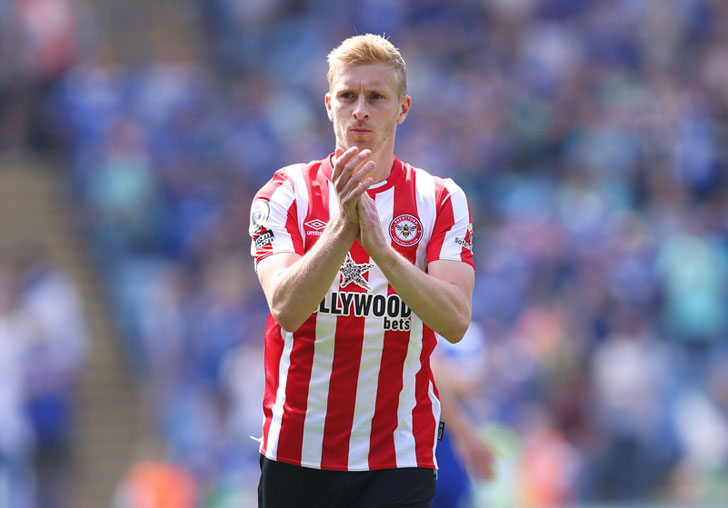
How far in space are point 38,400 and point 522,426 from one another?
14.5 feet

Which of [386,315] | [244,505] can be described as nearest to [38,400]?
[244,505]

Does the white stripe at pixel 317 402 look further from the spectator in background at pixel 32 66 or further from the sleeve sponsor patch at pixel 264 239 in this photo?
the spectator in background at pixel 32 66

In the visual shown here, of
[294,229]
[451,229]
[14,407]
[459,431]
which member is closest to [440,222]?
[451,229]

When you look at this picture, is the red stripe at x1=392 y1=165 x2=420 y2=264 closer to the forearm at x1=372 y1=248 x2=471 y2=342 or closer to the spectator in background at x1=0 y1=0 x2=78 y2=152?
the forearm at x1=372 y1=248 x2=471 y2=342

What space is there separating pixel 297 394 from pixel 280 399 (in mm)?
84

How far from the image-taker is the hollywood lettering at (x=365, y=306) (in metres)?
3.98

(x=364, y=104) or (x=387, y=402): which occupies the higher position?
(x=364, y=104)

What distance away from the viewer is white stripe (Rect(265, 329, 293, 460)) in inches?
160

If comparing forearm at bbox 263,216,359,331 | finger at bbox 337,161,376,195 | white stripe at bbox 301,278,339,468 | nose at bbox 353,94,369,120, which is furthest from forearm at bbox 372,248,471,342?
nose at bbox 353,94,369,120

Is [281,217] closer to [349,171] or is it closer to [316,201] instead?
[316,201]

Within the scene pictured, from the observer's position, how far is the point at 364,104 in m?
3.93

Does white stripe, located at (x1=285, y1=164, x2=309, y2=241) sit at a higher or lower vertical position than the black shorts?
higher

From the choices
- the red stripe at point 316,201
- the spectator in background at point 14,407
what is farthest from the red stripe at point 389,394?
the spectator in background at point 14,407

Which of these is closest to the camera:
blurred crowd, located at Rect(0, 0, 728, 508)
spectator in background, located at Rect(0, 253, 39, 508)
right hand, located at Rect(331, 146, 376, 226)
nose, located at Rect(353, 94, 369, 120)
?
right hand, located at Rect(331, 146, 376, 226)
